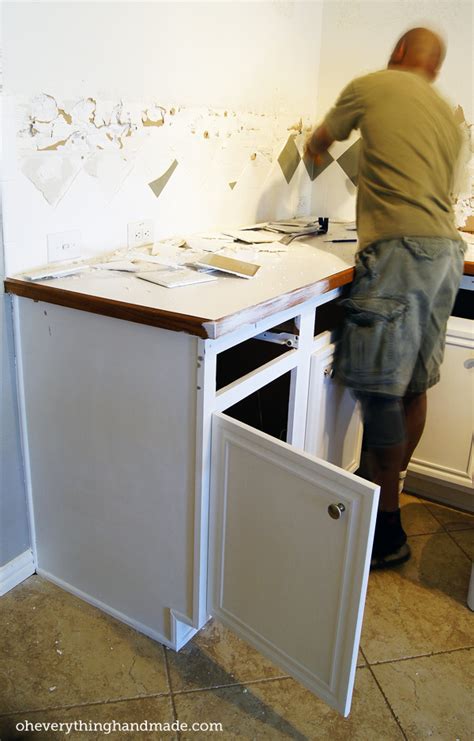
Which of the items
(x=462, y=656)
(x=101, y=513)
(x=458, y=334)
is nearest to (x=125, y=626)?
(x=101, y=513)

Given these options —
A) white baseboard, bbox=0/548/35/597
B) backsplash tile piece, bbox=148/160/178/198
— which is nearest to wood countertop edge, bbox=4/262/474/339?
backsplash tile piece, bbox=148/160/178/198

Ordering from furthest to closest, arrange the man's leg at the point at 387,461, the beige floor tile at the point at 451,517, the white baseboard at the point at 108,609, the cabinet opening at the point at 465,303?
the cabinet opening at the point at 465,303
the beige floor tile at the point at 451,517
the man's leg at the point at 387,461
the white baseboard at the point at 108,609

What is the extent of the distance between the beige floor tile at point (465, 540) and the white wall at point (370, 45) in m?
1.39

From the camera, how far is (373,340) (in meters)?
1.69

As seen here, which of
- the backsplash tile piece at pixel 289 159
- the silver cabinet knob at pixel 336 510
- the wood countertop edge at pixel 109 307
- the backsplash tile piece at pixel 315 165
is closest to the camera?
the silver cabinet knob at pixel 336 510

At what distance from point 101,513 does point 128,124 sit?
1.04 metres

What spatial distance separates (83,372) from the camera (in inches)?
56.4

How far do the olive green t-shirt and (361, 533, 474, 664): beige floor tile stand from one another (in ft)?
3.14

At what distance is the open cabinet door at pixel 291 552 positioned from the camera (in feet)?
3.63

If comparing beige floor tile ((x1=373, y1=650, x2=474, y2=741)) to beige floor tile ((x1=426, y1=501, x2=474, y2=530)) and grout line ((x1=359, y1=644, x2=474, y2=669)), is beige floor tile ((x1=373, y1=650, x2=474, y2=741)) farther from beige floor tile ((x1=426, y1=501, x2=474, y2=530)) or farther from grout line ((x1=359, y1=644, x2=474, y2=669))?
beige floor tile ((x1=426, y1=501, x2=474, y2=530))

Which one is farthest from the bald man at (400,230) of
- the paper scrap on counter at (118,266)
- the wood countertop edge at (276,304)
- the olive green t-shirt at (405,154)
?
the paper scrap on counter at (118,266)

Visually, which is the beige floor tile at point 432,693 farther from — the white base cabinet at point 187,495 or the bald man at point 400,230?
the bald man at point 400,230

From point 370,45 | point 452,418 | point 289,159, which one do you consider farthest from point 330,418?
point 370,45

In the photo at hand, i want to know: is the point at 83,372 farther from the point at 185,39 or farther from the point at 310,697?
the point at 185,39
